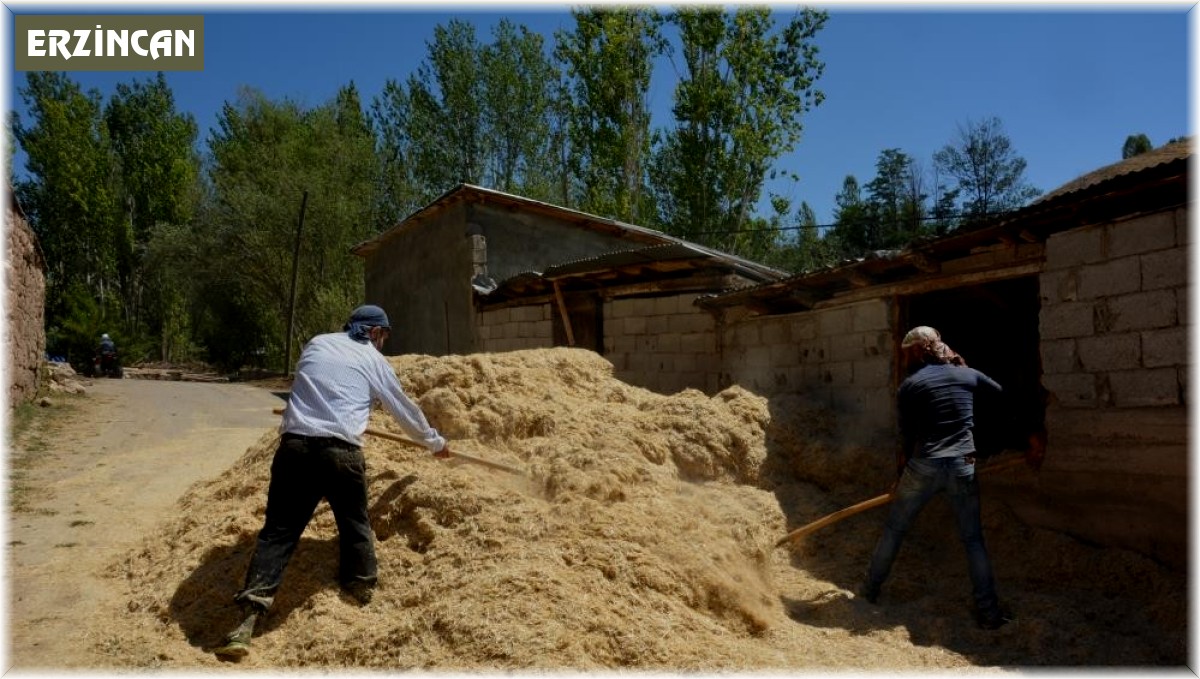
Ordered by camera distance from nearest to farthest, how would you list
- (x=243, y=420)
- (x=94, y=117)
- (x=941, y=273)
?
(x=941, y=273), (x=243, y=420), (x=94, y=117)

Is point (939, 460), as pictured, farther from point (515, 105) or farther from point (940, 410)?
point (515, 105)

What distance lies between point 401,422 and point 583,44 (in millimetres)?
22660

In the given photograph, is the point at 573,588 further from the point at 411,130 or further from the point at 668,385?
the point at 411,130

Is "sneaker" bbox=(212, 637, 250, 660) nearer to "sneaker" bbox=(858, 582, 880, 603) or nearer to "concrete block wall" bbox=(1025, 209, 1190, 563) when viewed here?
"sneaker" bbox=(858, 582, 880, 603)

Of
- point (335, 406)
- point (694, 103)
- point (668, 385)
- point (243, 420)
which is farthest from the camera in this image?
point (694, 103)

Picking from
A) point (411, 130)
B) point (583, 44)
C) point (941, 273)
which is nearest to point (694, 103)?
point (583, 44)

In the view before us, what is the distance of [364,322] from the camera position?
4.82 metres

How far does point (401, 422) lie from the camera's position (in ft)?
15.6

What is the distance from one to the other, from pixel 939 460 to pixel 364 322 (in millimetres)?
3534

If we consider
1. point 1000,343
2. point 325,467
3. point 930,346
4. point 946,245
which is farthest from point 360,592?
point 1000,343

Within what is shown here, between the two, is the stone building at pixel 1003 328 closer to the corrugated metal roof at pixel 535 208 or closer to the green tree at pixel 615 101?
the corrugated metal roof at pixel 535 208

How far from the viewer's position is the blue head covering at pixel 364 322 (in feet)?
15.6

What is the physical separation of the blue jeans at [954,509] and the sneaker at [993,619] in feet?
0.08

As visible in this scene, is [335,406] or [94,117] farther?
[94,117]
